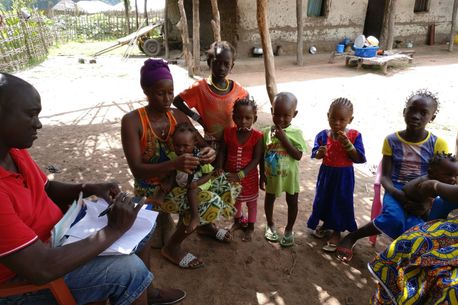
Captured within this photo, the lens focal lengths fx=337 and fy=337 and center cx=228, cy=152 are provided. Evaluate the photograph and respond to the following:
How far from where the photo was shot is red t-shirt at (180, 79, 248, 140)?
109 inches

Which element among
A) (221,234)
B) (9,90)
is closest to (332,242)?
(221,234)

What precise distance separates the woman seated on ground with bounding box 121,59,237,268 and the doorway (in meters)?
14.7

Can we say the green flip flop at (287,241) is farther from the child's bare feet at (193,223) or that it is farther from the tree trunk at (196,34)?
the tree trunk at (196,34)

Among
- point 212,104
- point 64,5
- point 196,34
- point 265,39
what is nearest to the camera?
point 212,104

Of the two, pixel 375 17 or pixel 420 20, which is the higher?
pixel 375 17

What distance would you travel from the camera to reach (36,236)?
4.42ft

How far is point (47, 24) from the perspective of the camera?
1587cm

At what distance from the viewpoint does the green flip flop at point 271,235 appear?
2.86 meters

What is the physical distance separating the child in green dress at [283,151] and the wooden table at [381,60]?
28.6 ft

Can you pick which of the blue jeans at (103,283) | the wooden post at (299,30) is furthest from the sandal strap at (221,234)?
the wooden post at (299,30)

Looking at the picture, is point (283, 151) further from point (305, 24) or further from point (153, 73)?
point (305, 24)

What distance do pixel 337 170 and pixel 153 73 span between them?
160 cm

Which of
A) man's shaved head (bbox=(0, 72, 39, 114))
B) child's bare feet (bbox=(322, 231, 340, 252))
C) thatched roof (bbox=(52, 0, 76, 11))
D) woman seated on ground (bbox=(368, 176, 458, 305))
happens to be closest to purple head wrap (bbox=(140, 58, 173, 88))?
man's shaved head (bbox=(0, 72, 39, 114))

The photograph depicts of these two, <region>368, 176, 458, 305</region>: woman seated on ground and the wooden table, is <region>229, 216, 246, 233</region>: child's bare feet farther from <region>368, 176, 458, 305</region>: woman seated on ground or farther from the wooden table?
the wooden table
